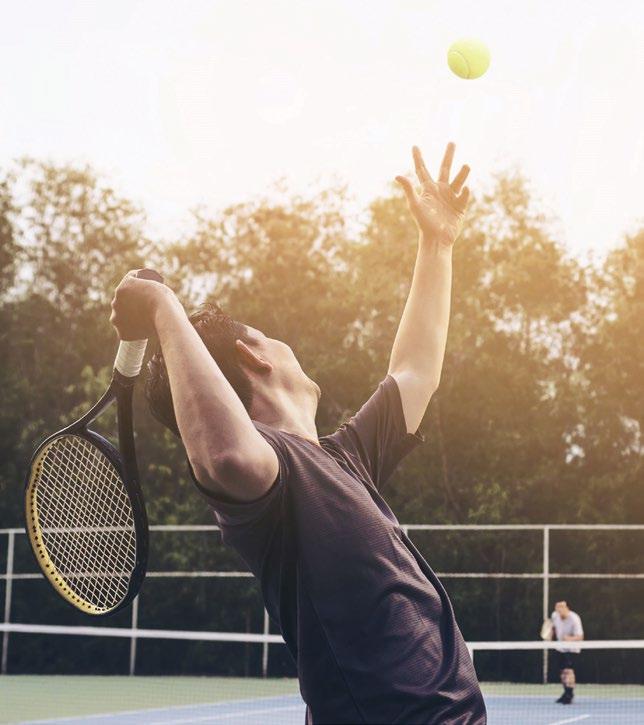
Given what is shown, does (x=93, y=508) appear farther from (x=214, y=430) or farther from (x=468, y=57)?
(x=468, y=57)

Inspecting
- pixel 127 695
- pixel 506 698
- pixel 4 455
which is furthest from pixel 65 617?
pixel 506 698

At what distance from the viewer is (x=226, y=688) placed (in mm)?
18219

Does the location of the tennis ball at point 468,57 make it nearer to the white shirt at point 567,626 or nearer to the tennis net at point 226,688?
the tennis net at point 226,688

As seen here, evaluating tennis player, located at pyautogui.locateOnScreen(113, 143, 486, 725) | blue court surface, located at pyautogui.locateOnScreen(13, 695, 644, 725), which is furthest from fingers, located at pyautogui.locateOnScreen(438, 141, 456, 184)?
blue court surface, located at pyautogui.locateOnScreen(13, 695, 644, 725)

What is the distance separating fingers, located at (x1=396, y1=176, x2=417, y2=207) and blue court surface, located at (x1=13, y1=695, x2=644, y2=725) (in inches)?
380

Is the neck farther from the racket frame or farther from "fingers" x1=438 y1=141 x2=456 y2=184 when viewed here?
"fingers" x1=438 y1=141 x2=456 y2=184

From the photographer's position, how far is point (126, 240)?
28.4 m

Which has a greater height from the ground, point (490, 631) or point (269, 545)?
point (269, 545)

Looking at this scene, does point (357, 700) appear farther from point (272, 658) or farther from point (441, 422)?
point (441, 422)

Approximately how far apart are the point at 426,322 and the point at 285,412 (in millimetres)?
595

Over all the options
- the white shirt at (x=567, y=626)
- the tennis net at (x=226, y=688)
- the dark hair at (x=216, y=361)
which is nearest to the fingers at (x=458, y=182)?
the dark hair at (x=216, y=361)

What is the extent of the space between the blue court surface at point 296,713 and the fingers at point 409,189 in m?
9.65

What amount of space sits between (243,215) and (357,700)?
2569 centimetres

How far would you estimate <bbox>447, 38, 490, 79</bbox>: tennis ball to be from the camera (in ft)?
26.5
